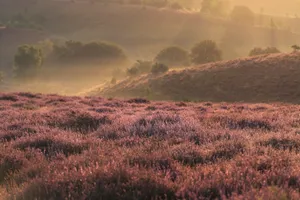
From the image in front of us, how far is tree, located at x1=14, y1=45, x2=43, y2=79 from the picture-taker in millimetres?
79800

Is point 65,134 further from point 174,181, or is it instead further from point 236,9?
point 236,9

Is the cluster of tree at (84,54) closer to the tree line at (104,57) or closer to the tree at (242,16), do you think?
the tree line at (104,57)

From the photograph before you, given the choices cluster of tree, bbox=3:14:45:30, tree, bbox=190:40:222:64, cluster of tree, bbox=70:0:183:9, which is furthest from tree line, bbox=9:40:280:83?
cluster of tree, bbox=70:0:183:9

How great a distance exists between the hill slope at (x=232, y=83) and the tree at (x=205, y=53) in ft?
64.9

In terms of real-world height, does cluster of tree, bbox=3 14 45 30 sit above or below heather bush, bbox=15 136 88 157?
above

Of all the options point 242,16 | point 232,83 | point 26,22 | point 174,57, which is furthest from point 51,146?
point 242,16

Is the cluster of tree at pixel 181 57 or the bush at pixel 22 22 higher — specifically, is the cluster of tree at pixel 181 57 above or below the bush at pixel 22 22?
below

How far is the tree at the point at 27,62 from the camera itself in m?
79.8

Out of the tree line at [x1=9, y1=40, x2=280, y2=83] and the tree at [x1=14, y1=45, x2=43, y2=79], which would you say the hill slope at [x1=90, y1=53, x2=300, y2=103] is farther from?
the tree at [x1=14, y1=45, x2=43, y2=79]

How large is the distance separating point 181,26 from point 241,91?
9025cm

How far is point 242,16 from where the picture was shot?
131 meters

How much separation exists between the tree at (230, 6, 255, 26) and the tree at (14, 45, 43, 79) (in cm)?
7707

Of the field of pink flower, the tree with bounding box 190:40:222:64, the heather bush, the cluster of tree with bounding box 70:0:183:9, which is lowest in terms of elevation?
the heather bush

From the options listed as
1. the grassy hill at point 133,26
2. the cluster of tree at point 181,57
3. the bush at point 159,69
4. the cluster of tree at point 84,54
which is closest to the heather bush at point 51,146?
the bush at point 159,69
